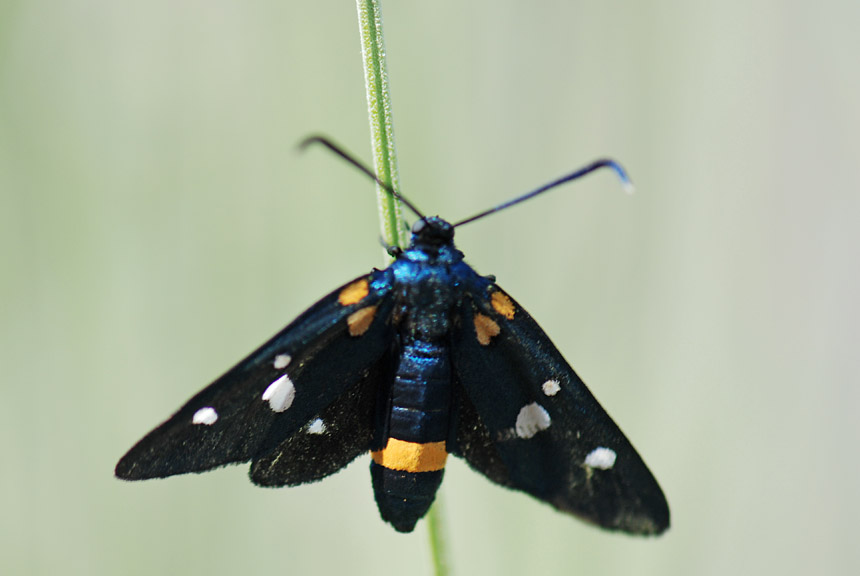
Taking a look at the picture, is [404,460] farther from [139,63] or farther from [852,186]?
[852,186]

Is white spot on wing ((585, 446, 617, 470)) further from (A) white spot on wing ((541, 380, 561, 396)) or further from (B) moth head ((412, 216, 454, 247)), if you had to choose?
(B) moth head ((412, 216, 454, 247))

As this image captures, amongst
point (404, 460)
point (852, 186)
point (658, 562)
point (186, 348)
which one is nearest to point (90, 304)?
point (186, 348)

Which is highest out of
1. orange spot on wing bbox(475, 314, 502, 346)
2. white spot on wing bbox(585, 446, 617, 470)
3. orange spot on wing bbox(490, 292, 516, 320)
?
orange spot on wing bbox(490, 292, 516, 320)

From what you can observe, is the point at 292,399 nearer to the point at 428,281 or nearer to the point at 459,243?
the point at 428,281

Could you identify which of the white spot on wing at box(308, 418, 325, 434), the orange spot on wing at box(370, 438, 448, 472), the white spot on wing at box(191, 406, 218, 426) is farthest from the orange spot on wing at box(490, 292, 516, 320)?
the white spot on wing at box(191, 406, 218, 426)

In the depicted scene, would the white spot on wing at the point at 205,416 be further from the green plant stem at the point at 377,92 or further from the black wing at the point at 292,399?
the green plant stem at the point at 377,92
